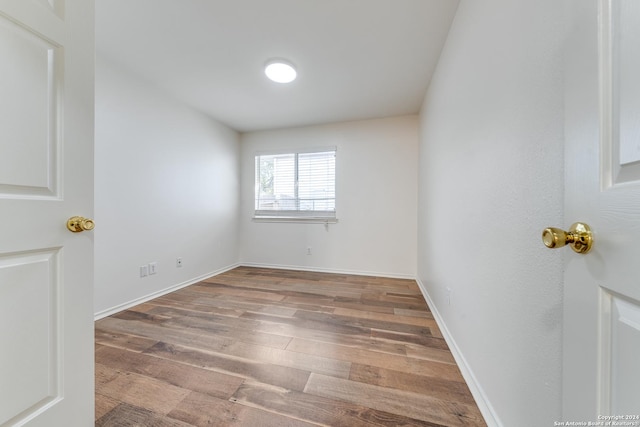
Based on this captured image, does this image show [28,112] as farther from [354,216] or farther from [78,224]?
[354,216]

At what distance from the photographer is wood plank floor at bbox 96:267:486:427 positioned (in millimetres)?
1096

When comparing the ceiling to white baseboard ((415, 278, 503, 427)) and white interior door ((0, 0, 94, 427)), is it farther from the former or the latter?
white baseboard ((415, 278, 503, 427))

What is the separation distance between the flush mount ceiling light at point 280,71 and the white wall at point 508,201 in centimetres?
137

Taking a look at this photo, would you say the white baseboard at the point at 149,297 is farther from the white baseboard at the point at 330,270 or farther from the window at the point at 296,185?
the window at the point at 296,185

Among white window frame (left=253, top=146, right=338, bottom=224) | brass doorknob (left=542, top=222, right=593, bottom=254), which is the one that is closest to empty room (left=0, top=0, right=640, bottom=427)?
brass doorknob (left=542, top=222, right=593, bottom=254)

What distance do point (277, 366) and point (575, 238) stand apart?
1551mm

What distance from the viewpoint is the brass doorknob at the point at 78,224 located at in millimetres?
823

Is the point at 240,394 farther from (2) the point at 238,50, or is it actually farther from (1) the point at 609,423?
(2) the point at 238,50

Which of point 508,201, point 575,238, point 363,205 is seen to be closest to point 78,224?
point 575,238

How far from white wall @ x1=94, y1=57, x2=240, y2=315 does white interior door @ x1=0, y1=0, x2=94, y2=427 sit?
1523 millimetres

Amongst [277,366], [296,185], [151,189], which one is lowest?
[277,366]

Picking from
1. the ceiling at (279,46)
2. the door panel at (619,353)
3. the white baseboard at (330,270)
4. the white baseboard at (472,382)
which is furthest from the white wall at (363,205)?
the door panel at (619,353)

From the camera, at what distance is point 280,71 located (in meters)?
2.18

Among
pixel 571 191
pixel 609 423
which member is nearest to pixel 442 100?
pixel 571 191
